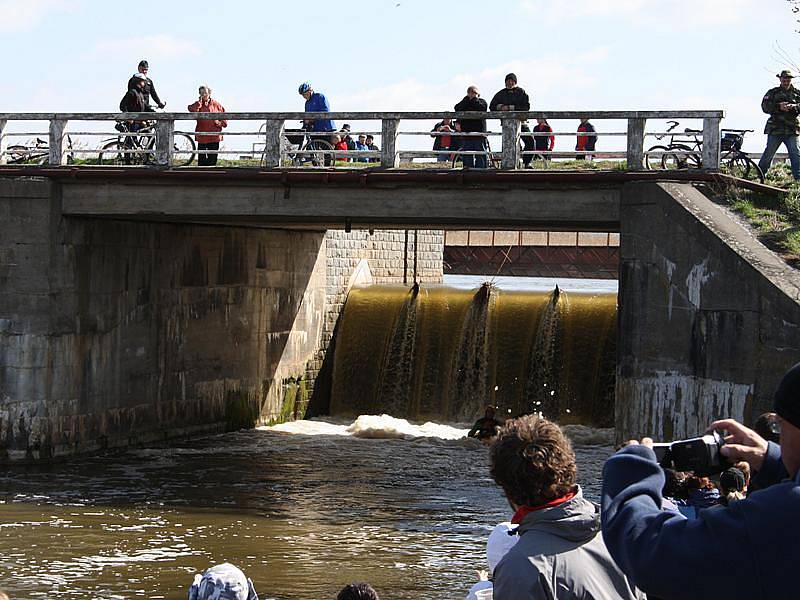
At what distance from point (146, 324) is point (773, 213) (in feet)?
35.5

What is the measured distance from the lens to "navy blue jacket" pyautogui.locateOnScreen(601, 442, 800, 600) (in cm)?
323

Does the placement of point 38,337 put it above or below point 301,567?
above

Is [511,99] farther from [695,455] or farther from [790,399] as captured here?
[790,399]

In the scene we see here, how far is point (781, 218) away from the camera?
17703 millimetres

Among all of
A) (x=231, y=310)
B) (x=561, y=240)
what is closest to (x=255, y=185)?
(x=231, y=310)

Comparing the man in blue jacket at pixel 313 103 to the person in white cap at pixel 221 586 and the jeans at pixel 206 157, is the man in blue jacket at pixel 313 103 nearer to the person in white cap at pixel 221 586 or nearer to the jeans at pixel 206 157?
the jeans at pixel 206 157

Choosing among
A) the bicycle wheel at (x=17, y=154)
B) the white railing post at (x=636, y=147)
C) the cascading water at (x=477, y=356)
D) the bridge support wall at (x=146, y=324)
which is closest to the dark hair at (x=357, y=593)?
the white railing post at (x=636, y=147)

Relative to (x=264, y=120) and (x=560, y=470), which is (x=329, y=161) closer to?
(x=264, y=120)

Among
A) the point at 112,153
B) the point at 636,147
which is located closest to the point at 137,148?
the point at 112,153

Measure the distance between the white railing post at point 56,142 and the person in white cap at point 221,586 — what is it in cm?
1597

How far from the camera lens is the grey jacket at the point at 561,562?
413 centimetres

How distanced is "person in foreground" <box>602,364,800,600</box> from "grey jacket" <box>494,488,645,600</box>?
25.9 inches

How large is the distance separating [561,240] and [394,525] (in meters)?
30.7

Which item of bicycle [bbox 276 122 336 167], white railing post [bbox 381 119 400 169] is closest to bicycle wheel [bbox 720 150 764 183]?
white railing post [bbox 381 119 400 169]
